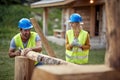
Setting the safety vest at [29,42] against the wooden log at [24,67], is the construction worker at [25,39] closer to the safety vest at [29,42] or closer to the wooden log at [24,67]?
the safety vest at [29,42]

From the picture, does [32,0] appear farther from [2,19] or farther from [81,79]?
[81,79]

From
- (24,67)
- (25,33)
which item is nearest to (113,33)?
(24,67)

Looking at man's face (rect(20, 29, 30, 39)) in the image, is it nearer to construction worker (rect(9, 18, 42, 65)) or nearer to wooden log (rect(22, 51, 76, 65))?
construction worker (rect(9, 18, 42, 65))

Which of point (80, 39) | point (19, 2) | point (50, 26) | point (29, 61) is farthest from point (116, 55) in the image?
point (19, 2)

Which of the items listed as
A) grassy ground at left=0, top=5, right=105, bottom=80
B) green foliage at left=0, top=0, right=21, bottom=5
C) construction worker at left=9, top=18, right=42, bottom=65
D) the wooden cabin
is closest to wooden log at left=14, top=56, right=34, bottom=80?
construction worker at left=9, top=18, right=42, bottom=65

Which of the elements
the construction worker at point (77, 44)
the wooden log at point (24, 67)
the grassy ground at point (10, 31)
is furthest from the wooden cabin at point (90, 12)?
the wooden log at point (24, 67)

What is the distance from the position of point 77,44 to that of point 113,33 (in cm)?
315

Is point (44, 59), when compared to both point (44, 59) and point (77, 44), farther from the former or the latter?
point (77, 44)

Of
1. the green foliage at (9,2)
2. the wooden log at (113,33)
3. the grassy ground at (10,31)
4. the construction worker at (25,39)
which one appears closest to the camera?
the wooden log at (113,33)

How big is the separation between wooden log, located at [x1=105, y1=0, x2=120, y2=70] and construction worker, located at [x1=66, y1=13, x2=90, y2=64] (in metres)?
3.08

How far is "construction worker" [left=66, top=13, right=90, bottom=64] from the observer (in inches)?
212

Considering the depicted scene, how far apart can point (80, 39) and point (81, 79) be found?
344 centimetres

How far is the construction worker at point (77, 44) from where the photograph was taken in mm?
5387

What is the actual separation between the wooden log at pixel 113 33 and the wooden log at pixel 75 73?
0.07 m
